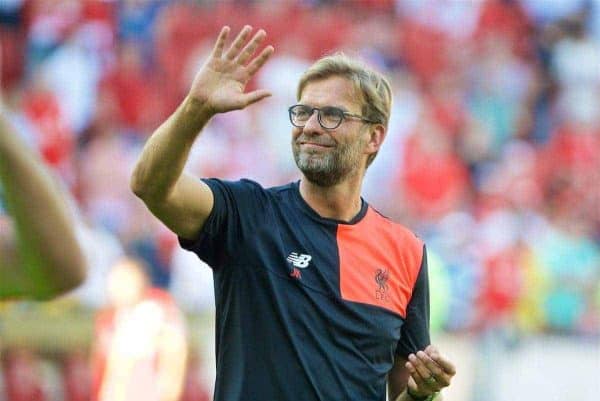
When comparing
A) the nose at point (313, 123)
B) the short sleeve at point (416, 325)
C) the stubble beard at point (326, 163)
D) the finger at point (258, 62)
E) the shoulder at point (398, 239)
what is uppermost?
the finger at point (258, 62)

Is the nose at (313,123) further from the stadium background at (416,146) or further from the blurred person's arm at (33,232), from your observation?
the stadium background at (416,146)

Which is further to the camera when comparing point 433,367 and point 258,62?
point 433,367

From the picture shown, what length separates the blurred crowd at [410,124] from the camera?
439 inches

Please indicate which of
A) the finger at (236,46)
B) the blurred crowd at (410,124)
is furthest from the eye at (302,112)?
the blurred crowd at (410,124)

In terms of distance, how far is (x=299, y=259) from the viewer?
415cm

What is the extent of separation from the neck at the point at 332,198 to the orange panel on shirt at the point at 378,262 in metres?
0.05

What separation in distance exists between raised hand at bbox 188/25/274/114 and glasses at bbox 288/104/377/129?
1.68 feet

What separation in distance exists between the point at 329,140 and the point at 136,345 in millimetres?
5192

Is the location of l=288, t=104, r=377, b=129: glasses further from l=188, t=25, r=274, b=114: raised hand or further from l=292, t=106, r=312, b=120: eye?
l=188, t=25, r=274, b=114: raised hand

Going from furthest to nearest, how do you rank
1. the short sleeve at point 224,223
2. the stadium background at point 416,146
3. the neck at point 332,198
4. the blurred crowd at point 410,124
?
the blurred crowd at point 410,124 < the stadium background at point 416,146 < the neck at point 332,198 < the short sleeve at point 224,223

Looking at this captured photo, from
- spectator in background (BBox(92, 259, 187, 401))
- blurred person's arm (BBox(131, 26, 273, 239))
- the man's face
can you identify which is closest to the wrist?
blurred person's arm (BBox(131, 26, 273, 239))

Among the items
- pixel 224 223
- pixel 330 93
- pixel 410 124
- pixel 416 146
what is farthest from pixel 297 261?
pixel 410 124

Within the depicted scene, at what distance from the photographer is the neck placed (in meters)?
4.35

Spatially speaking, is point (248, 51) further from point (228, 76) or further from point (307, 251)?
point (307, 251)
